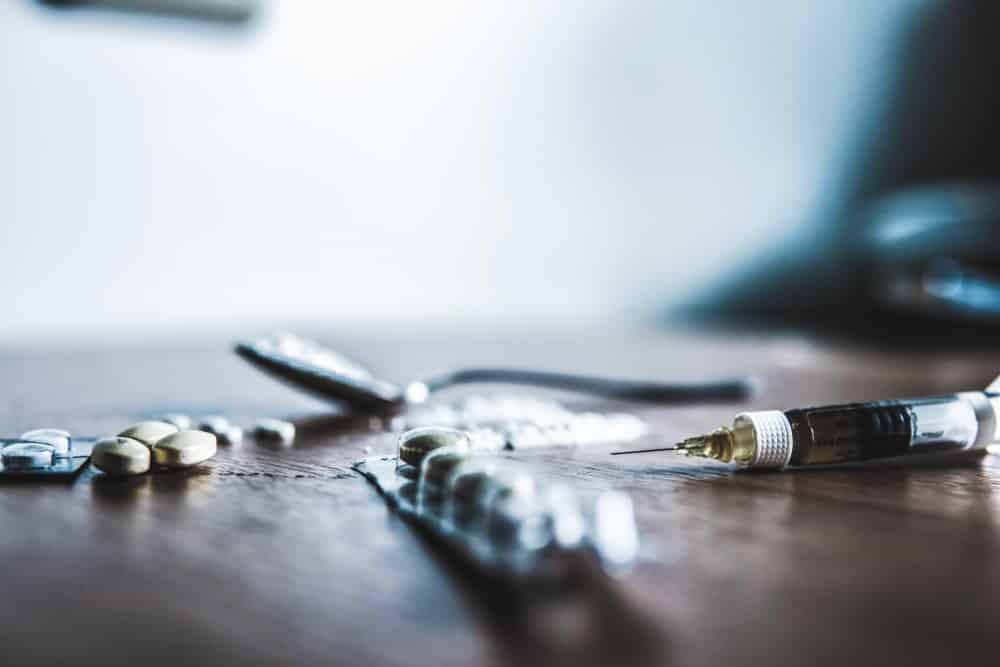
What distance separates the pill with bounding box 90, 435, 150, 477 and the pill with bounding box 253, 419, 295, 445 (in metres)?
0.12

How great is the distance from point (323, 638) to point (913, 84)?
2278 mm

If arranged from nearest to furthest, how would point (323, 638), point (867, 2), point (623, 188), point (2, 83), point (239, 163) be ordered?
point (323, 638)
point (2, 83)
point (239, 163)
point (623, 188)
point (867, 2)

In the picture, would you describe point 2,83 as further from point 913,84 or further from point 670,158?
point 913,84

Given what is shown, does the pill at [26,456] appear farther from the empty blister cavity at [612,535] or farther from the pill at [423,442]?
the empty blister cavity at [612,535]

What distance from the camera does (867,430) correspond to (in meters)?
0.45

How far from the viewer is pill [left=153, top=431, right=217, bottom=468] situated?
420 millimetres

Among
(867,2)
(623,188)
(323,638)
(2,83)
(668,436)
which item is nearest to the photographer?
(323,638)

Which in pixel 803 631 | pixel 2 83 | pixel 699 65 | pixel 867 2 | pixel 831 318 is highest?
pixel 867 2

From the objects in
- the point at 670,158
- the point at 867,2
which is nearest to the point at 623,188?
the point at 670,158

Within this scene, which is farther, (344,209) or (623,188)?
(623,188)

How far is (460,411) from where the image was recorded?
0.63 metres

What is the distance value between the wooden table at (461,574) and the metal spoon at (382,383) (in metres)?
0.08

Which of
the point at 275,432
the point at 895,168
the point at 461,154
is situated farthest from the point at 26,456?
the point at 895,168

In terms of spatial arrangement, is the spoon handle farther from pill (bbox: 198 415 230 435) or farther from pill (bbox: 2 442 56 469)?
pill (bbox: 2 442 56 469)
